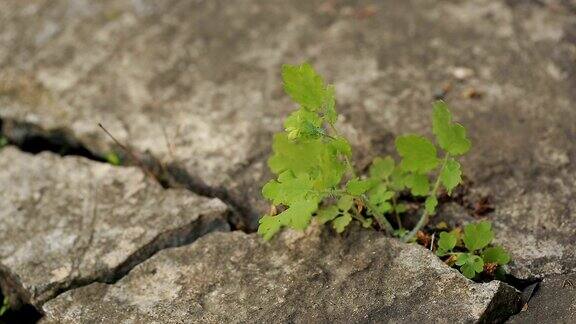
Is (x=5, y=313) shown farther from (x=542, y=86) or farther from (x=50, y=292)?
(x=542, y=86)

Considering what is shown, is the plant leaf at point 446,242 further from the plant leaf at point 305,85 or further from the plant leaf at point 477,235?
the plant leaf at point 305,85

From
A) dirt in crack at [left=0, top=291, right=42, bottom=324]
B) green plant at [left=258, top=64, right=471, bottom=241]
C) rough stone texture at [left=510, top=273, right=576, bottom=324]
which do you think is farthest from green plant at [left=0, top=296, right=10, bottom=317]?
rough stone texture at [left=510, top=273, right=576, bottom=324]

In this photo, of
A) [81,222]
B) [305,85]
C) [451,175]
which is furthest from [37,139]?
[451,175]

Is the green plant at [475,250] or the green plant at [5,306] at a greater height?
the green plant at [475,250]

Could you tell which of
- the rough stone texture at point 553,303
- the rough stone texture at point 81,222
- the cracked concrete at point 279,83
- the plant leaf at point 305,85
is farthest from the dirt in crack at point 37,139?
the rough stone texture at point 553,303

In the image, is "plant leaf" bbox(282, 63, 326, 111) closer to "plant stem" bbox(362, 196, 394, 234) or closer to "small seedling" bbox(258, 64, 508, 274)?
"small seedling" bbox(258, 64, 508, 274)

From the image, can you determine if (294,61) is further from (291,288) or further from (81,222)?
(291,288)

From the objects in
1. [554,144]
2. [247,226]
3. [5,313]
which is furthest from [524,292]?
[5,313]
